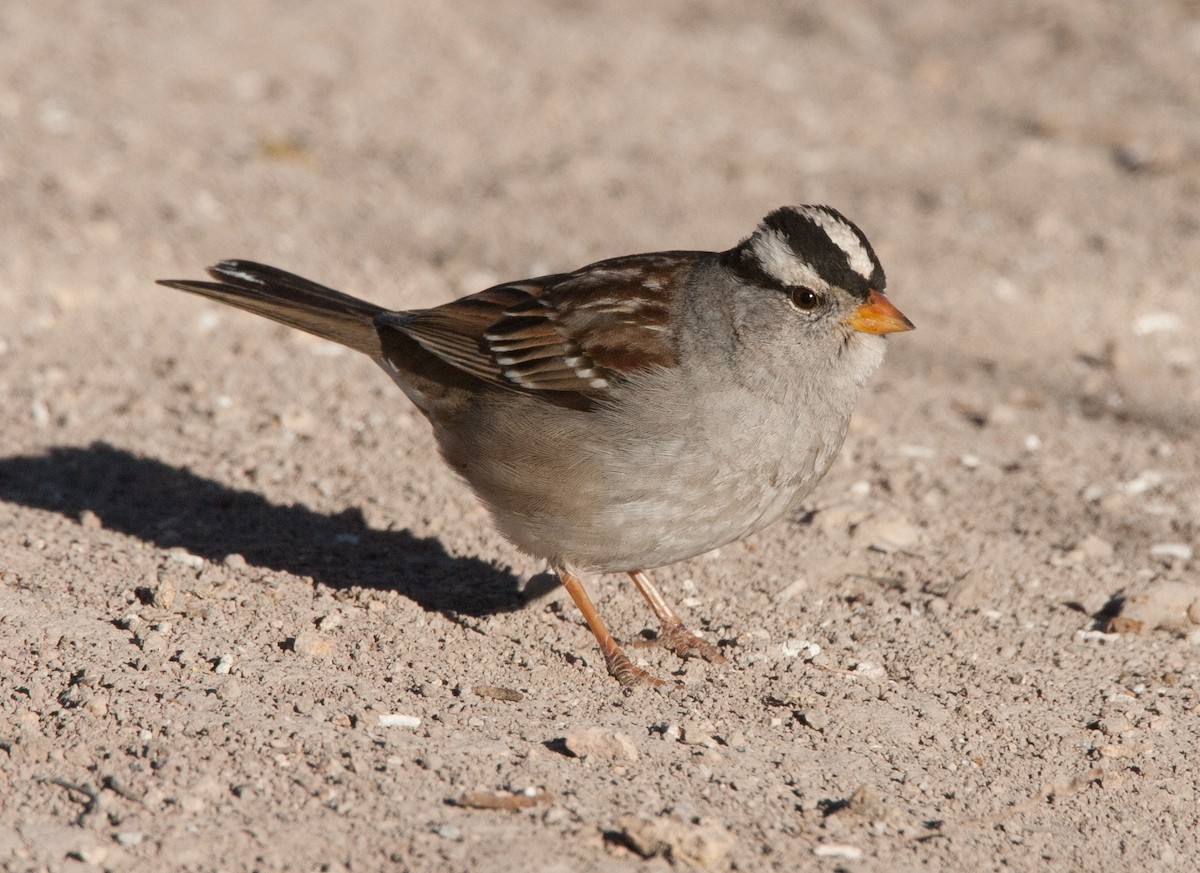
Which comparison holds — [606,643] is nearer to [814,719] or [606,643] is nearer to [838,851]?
[814,719]

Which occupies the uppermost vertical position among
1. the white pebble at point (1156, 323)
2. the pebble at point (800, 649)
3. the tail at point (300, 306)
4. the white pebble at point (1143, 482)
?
the white pebble at point (1156, 323)

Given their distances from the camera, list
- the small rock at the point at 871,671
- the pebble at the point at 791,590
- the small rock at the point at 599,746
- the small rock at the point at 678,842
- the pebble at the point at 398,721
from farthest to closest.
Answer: the pebble at the point at 791,590 < the small rock at the point at 871,671 < the pebble at the point at 398,721 < the small rock at the point at 599,746 < the small rock at the point at 678,842

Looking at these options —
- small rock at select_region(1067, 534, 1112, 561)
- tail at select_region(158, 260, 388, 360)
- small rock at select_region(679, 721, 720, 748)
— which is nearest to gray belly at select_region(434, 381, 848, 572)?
small rock at select_region(679, 721, 720, 748)

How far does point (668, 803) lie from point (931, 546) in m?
2.27

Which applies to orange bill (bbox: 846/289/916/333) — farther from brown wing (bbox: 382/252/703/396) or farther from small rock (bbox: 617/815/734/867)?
small rock (bbox: 617/815/734/867)

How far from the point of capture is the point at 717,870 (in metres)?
3.65

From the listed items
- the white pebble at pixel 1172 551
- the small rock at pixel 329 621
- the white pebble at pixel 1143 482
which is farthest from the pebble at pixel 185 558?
the white pebble at pixel 1143 482

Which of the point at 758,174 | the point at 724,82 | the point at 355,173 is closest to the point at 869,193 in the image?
the point at 758,174

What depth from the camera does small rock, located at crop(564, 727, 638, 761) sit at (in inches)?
164

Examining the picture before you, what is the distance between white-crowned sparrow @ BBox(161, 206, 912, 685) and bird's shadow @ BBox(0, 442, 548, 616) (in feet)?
1.70

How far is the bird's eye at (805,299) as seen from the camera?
191 inches

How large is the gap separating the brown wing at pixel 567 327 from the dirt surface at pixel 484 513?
86 centimetres

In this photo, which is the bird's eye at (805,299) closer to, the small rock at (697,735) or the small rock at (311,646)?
the small rock at (697,735)

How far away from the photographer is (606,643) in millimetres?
4977
